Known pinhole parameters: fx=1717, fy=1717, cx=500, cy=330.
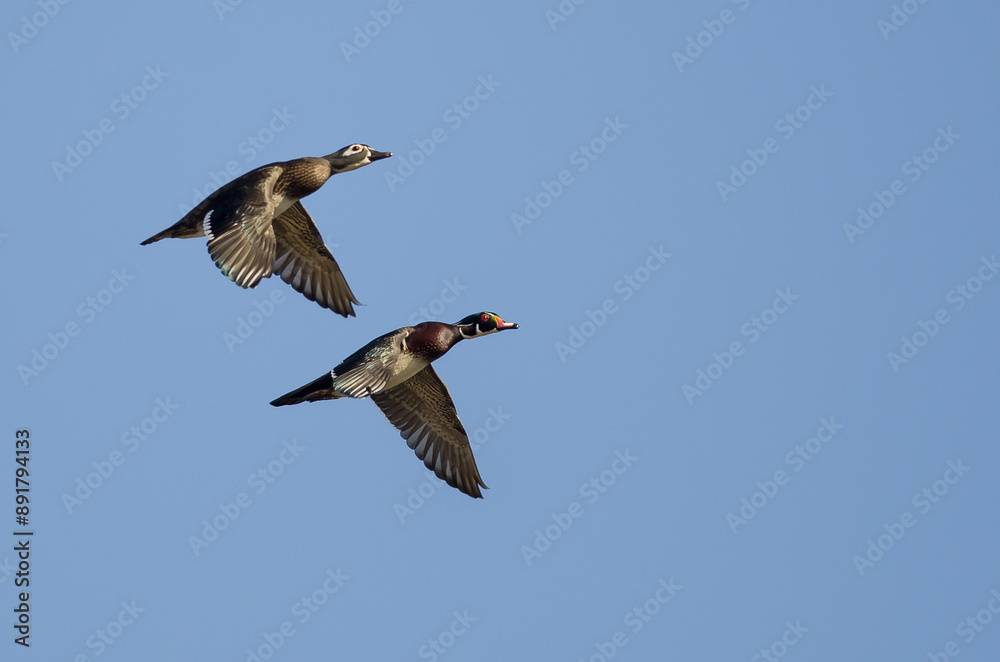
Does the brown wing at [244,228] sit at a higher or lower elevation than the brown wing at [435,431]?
higher

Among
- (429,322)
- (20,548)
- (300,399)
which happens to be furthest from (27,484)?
(429,322)

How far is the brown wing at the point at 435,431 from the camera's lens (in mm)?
31578

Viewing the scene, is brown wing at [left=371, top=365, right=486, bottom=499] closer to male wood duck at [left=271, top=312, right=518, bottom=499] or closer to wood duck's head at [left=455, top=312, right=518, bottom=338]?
male wood duck at [left=271, top=312, right=518, bottom=499]

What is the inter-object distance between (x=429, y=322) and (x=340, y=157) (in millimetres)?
3689

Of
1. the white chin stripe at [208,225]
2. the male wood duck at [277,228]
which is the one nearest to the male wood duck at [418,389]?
the male wood duck at [277,228]

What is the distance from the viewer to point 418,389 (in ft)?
103

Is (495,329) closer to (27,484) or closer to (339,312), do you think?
(339,312)

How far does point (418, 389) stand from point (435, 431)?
89 cm

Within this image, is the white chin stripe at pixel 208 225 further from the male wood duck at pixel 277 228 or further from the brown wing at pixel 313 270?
the brown wing at pixel 313 270

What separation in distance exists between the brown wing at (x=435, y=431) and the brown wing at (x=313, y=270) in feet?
6.79

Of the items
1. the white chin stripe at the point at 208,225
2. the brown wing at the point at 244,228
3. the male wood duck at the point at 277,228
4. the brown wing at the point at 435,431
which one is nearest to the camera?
the brown wing at the point at 244,228

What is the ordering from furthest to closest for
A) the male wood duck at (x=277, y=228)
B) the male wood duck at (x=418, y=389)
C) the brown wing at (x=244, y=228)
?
the male wood duck at (x=418, y=389) < the male wood duck at (x=277, y=228) < the brown wing at (x=244, y=228)

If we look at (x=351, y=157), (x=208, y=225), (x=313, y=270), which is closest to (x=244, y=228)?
(x=208, y=225)

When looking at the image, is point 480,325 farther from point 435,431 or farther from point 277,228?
point 277,228
